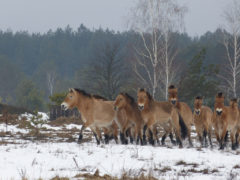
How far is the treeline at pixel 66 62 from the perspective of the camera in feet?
140

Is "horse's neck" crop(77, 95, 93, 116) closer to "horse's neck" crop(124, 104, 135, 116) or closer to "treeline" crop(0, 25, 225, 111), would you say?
"horse's neck" crop(124, 104, 135, 116)

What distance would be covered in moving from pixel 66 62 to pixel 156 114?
135629 millimetres

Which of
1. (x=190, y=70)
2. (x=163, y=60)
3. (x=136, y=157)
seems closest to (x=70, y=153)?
(x=136, y=157)

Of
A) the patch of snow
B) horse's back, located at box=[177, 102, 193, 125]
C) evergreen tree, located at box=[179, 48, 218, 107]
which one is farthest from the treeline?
the patch of snow

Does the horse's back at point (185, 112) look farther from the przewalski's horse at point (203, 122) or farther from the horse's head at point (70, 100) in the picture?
the horse's head at point (70, 100)

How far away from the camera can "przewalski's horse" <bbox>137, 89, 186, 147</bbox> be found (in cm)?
1317

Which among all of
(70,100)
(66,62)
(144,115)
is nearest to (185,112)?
(144,115)

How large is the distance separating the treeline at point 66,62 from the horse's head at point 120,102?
20.8m

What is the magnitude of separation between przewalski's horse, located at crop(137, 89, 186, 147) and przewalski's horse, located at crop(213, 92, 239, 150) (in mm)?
1296

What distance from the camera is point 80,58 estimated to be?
478 feet

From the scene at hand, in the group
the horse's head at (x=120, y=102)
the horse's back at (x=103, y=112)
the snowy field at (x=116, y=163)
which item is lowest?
the snowy field at (x=116, y=163)

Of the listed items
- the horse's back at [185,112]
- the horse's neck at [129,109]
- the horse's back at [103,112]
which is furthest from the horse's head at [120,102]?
the horse's back at [185,112]

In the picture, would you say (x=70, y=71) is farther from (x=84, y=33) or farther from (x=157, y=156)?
(x=157, y=156)

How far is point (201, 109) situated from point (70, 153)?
6414 mm
